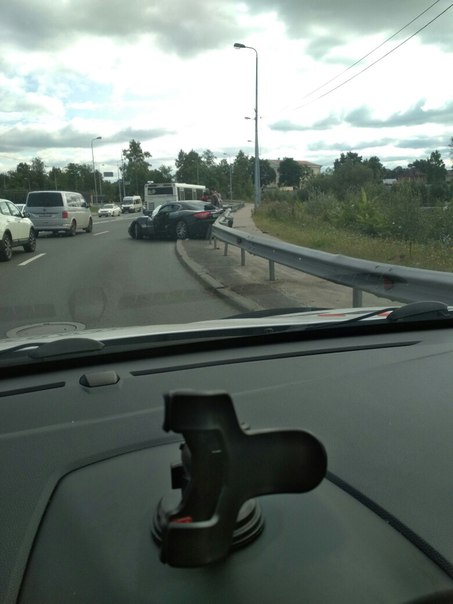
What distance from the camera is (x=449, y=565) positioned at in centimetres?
142

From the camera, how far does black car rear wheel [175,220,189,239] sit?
2217 centimetres

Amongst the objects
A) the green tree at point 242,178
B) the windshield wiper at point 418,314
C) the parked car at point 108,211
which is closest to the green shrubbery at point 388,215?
the windshield wiper at point 418,314

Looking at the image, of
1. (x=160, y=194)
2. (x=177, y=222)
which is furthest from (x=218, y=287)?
(x=160, y=194)

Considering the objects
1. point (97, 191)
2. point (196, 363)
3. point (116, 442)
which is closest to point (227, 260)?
point (196, 363)

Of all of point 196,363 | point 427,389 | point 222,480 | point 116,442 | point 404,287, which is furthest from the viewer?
point 404,287

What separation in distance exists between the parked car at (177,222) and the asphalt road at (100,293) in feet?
18.7

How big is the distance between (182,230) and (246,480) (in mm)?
21323

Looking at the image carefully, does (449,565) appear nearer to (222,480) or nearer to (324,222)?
(222,480)

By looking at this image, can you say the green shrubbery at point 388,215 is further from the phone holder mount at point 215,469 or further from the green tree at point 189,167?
the green tree at point 189,167

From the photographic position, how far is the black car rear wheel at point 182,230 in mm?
22172

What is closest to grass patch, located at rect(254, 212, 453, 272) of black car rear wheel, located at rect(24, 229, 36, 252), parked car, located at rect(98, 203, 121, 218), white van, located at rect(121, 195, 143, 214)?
black car rear wheel, located at rect(24, 229, 36, 252)

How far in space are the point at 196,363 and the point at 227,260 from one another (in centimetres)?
1178

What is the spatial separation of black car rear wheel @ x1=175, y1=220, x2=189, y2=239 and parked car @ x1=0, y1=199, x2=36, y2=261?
5826mm

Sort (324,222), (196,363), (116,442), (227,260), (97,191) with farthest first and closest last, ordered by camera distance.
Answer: (97,191), (324,222), (227,260), (196,363), (116,442)
